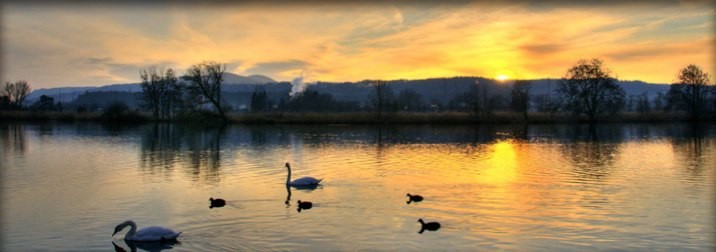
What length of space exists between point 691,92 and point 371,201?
73.5 metres

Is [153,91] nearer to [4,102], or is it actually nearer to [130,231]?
[4,102]

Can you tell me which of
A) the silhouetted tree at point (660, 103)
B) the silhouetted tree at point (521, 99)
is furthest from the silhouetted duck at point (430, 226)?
the silhouetted tree at point (660, 103)

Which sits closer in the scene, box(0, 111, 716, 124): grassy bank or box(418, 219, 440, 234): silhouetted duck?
box(418, 219, 440, 234): silhouetted duck

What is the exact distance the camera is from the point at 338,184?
17.0 metres

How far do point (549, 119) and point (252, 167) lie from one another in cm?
5924

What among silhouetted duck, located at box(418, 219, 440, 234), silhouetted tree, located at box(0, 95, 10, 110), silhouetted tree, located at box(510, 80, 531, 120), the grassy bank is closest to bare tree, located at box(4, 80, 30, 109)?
silhouetted tree, located at box(0, 95, 10, 110)

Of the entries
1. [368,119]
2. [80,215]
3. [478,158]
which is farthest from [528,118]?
[80,215]

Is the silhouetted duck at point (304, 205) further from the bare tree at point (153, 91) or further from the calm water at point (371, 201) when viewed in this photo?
the bare tree at point (153, 91)

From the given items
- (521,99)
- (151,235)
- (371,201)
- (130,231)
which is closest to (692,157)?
(371,201)

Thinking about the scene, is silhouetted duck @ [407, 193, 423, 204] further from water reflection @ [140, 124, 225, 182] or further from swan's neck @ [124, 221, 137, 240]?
water reflection @ [140, 124, 225, 182]

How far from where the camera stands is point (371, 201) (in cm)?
1399

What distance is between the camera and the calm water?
10.2 m

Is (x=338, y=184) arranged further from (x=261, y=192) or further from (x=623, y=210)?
(x=623, y=210)

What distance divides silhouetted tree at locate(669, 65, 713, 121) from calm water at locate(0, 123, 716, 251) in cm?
5331
